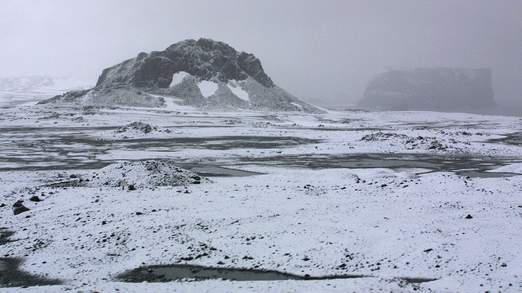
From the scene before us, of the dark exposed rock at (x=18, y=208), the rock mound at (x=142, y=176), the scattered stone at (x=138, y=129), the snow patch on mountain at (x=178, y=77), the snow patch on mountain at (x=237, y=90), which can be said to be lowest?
the dark exposed rock at (x=18, y=208)

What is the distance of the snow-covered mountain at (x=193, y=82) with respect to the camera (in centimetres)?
13175

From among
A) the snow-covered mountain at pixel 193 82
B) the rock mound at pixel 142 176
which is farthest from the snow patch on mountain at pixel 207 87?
the rock mound at pixel 142 176

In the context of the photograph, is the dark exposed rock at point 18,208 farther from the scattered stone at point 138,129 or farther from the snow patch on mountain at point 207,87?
the snow patch on mountain at point 207,87

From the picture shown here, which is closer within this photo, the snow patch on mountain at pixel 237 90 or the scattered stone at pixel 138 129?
the scattered stone at pixel 138 129

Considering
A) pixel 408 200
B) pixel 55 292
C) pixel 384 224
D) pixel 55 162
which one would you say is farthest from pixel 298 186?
pixel 55 162

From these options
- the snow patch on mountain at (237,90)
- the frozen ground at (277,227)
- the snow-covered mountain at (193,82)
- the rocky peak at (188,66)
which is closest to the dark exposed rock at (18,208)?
the frozen ground at (277,227)

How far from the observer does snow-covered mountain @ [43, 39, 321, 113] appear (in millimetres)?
131750

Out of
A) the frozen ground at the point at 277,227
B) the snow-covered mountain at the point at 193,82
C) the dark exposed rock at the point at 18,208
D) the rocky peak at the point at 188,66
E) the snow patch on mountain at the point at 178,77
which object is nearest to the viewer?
the frozen ground at the point at 277,227

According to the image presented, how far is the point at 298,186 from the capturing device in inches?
1077

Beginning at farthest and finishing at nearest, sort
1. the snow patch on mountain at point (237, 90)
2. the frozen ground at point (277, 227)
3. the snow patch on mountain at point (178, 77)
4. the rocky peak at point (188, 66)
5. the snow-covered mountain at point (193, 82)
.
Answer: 1. the rocky peak at point (188, 66)
2. the snow patch on mountain at point (178, 77)
3. the snow patch on mountain at point (237, 90)
4. the snow-covered mountain at point (193, 82)
5. the frozen ground at point (277, 227)

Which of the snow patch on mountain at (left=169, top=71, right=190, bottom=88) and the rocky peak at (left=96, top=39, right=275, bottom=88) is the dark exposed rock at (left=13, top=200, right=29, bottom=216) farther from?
the rocky peak at (left=96, top=39, right=275, bottom=88)

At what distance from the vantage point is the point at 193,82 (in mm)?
142125

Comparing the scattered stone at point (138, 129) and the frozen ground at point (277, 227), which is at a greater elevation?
the scattered stone at point (138, 129)

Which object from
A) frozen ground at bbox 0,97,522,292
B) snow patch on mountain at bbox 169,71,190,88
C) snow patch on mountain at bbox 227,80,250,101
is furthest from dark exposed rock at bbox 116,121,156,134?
snow patch on mountain at bbox 169,71,190,88
